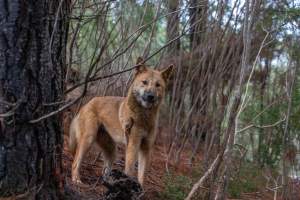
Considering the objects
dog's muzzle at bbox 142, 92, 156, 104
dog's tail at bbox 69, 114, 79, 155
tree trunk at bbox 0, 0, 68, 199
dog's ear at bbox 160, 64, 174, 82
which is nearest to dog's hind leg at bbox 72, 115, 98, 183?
dog's tail at bbox 69, 114, 79, 155

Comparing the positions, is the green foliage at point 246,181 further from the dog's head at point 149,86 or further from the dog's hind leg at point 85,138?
the dog's hind leg at point 85,138

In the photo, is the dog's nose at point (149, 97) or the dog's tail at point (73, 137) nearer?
the dog's nose at point (149, 97)

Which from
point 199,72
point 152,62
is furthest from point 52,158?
point 152,62

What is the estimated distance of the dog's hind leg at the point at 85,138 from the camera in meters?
6.85

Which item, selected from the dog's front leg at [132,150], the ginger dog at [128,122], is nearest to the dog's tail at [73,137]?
the ginger dog at [128,122]

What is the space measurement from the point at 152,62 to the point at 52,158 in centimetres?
702

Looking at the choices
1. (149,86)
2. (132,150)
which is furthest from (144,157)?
(149,86)

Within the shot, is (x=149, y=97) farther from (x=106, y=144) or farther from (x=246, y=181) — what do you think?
(x=246, y=181)

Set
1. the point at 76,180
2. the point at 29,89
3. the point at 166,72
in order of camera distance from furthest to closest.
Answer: the point at 166,72 < the point at 76,180 < the point at 29,89

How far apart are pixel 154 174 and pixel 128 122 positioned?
127cm

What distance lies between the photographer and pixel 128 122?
706 centimetres

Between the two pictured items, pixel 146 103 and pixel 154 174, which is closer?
pixel 146 103

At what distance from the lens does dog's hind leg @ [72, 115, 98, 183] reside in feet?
22.5

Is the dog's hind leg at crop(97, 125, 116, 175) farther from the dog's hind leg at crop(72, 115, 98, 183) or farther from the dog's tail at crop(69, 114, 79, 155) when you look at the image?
the dog's tail at crop(69, 114, 79, 155)
